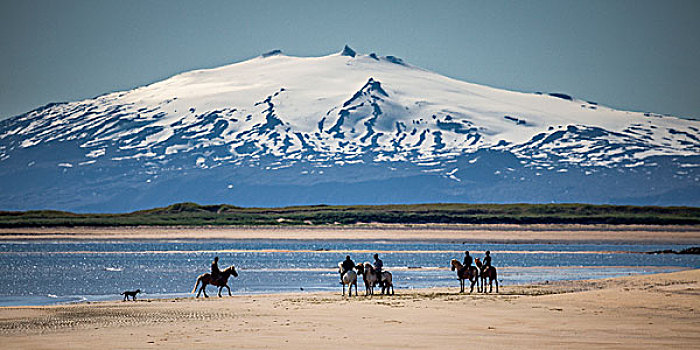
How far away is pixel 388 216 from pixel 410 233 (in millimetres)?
16779

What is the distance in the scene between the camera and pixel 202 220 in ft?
377

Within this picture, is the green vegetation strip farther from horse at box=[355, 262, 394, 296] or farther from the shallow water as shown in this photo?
horse at box=[355, 262, 394, 296]

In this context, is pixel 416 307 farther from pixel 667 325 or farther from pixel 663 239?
pixel 663 239

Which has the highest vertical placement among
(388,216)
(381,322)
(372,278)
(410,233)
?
(388,216)

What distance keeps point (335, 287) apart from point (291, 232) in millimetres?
61029

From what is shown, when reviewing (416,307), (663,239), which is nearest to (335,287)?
(416,307)

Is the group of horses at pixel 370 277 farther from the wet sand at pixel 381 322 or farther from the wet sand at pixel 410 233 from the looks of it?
the wet sand at pixel 410 233

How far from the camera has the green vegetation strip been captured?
113m

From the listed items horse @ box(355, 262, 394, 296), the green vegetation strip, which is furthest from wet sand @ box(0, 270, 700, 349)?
the green vegetation strip

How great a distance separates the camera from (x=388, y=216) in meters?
117

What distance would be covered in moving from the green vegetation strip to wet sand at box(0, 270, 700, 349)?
Answer: 264 feet

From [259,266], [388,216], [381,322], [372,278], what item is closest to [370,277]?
[372,278]

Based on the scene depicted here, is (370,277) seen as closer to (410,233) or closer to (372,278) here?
(372,278)

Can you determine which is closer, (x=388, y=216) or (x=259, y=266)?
(x=259, y=266)
